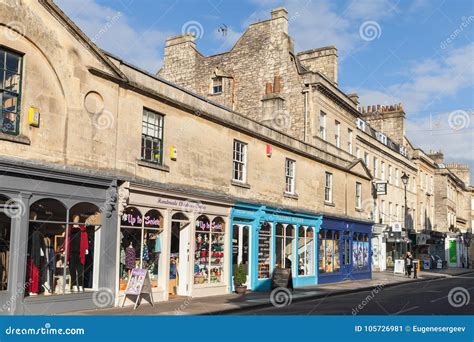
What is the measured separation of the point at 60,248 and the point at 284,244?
506 inches

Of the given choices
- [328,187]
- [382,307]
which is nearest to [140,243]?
[382,307]

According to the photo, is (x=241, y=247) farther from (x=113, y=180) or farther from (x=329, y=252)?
(x=329, y=252)

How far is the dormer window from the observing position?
114ft

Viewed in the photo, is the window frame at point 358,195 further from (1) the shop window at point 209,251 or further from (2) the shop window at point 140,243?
(2) the shop window at point 140,243

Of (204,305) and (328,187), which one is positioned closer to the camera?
(204,305)

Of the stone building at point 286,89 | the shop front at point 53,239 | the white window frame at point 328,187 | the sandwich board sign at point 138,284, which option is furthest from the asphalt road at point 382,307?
the stone building at point 286,89

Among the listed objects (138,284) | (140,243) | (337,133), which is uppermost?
(337,133)

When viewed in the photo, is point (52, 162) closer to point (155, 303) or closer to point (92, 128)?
point (92, 128)

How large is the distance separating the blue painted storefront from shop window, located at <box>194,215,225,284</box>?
1.94 ft

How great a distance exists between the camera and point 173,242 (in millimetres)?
18812

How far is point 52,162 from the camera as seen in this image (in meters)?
14.1

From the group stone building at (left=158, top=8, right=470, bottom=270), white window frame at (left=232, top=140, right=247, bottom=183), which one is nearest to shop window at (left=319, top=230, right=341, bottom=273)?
stone building at (left=158, top=8, right=470, bottom=270)

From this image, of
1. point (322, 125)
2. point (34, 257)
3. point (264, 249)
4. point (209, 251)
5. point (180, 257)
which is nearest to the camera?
point (34, 257)

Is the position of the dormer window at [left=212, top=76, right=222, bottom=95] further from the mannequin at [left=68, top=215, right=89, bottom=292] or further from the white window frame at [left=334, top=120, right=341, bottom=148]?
the mannequin at [left=68, top=215, right=89, bottom=292]
